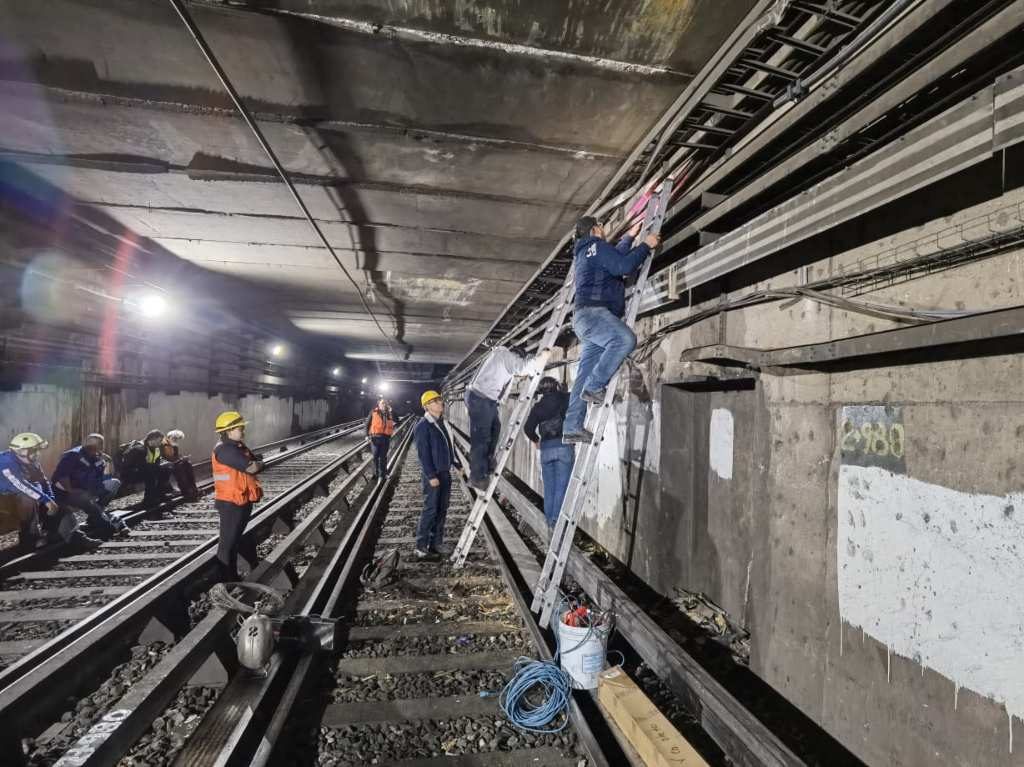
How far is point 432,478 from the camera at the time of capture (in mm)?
5941

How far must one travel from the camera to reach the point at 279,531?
750 centimetres

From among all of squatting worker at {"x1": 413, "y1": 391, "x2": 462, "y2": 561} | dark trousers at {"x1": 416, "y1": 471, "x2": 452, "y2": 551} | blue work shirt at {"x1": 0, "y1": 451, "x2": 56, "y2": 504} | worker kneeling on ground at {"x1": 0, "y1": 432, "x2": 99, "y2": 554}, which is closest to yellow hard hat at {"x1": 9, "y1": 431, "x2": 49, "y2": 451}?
worker kneeling on ground at {"x1": 0, "y1": 432, "x2": 99, "y2": 554}

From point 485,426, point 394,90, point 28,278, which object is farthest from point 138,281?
point 394,90

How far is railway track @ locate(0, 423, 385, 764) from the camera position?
298cm

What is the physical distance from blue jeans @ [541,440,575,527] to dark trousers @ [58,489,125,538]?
615 cm

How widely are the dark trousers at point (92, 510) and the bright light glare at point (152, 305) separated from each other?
→ 4.60 metres

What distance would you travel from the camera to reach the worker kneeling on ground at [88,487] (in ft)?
21.2

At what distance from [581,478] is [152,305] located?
10225 millimetres

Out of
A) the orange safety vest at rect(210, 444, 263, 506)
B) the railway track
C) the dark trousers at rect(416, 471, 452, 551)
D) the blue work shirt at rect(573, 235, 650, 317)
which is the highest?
the blue work shirt at rect(573, 235, 650, 317)

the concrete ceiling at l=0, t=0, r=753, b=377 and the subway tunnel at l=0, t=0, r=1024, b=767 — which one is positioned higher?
the concrete ceiling at l=0, t=0, r=753, b=377

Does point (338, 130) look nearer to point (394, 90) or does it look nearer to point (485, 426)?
point (394, 90)

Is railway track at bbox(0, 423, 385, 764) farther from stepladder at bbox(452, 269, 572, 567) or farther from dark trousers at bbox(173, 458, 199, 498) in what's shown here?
stepladder at bbox(452, 269, 572, 567)

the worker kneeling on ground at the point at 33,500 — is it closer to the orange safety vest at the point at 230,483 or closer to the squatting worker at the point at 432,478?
the orange safety vest at the point at 230,483

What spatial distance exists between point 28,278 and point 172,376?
554 cm
